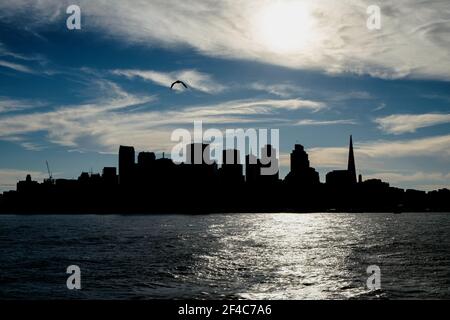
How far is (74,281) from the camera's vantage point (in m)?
44.5

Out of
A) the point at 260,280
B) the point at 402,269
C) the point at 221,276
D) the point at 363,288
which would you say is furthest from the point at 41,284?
the point at 402,269

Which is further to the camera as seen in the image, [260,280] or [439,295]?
[260,280]

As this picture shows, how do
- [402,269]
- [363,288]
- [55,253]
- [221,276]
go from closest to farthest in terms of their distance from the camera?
[363,288]
[221,276]
[402,269]
[55,253]
